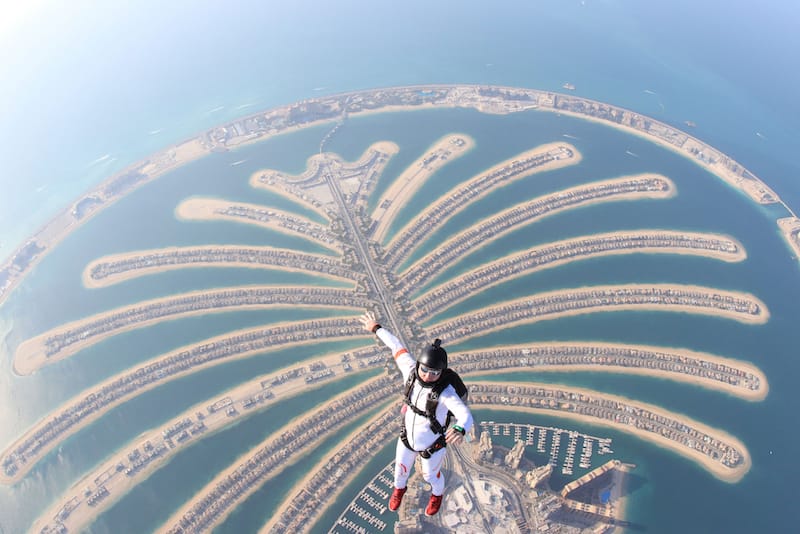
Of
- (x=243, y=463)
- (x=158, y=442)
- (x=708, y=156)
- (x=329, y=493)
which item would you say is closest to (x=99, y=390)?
(x=158, y=442)

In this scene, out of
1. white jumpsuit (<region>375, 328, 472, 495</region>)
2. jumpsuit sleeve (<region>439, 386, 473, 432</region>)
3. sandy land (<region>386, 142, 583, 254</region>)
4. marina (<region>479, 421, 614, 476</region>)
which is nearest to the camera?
jumpsuit sleeve (<region>439, 386, 473, 432</region>)

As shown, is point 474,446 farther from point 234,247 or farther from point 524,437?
point 234,247

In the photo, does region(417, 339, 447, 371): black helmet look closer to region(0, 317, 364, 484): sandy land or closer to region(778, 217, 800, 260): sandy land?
region(0, 317, 364, 484): sandy land

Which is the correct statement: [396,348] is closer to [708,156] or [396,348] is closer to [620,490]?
[620,490]

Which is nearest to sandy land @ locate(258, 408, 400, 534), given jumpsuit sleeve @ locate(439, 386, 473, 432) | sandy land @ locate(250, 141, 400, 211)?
sandy land @ locate(250, 141, 400, 211)

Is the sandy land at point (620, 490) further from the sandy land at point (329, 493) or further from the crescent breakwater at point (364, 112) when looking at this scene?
the crescent breakwater at point (364, 112)

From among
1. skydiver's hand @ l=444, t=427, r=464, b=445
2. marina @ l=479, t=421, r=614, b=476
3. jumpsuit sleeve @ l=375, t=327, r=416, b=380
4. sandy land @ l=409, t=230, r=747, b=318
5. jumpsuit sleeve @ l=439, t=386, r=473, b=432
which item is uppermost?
sandy land @ l=409, t=230, r=747, b=318

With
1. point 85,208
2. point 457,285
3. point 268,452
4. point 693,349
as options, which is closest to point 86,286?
point 85,208
